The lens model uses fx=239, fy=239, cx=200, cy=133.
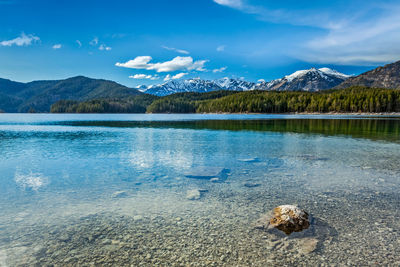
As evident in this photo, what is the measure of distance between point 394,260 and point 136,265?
6.98m

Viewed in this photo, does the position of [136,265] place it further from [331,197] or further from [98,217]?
[331,197]

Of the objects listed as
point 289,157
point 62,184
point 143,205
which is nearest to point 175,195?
point 143,205

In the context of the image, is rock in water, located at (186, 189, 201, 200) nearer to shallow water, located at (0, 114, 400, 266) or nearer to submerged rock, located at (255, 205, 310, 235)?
shallow water, located at (0, 114, 400, 266)

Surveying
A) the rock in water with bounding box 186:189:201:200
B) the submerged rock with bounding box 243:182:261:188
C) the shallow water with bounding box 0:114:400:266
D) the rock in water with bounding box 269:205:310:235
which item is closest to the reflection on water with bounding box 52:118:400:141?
the shallow water with bounding box 0:114:400:266

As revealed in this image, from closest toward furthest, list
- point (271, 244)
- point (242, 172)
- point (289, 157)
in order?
point (271, 244), point (242, 172), point (289, 157)

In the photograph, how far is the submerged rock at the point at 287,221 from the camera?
8180mm

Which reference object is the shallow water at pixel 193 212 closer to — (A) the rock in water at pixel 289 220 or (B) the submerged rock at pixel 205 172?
(B) the submerged rock at pixel 205 172

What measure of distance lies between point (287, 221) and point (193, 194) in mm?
5113

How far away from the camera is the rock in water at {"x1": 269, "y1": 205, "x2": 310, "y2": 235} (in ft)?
26.8

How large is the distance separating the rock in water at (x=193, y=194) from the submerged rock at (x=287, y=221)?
3.66 metres

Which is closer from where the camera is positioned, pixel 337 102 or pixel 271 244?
pixel 271 244

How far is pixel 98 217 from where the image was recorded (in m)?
9.50

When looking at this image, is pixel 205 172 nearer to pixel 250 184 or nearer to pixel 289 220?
pixel 250 184

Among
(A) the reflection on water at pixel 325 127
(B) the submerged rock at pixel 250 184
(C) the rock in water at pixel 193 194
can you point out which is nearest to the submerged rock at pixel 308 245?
(C) the rock in water at pixel 193 194
